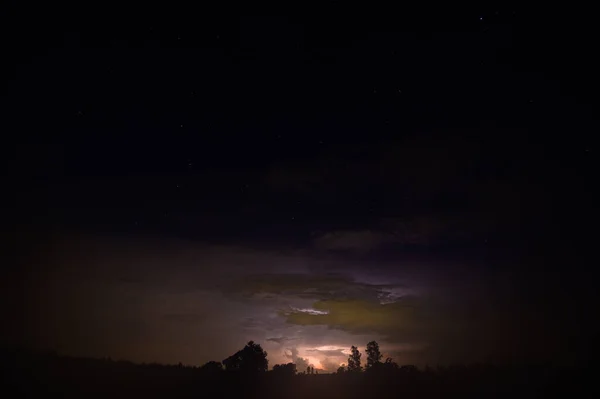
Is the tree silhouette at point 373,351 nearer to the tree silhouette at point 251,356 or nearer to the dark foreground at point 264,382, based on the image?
the tree silhouette at point 251,356

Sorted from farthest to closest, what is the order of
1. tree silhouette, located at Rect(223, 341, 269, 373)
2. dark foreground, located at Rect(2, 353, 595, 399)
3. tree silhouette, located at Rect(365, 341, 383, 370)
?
1. tree silhouette, located at Rect(365, 341, 383, 370)
2. tree silhouette, located at Rect(223, 341, 269, 373)
3. dark foreground, located at Rect(2, 353, 595, 399)

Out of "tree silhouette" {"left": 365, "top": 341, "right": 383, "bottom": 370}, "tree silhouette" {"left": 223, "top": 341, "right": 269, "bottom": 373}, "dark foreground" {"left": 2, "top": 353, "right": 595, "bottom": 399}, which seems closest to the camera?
"dark foreground" {"left": 2, "top": 353, "right": 595, "bottom": 399}

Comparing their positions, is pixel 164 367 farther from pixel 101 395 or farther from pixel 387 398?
pixel 387 398

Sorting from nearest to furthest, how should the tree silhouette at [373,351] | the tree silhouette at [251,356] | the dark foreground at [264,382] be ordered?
the dark foreground at [264,382]
the tree silhouette at [251,356]
the tree silhouette at [373,351]

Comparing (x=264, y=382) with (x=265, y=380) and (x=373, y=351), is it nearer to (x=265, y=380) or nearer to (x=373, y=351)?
(x=265, y=380)

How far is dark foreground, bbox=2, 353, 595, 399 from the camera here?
18.3 metres

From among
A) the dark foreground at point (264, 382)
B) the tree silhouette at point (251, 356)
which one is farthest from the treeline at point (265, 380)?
the tree silhouette at point (251, 356)

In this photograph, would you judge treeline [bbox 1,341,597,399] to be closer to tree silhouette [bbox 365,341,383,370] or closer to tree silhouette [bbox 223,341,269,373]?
tree silhouette [bbox 223,341,269,373]

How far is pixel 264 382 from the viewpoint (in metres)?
23.1

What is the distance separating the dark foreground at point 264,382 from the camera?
1828cm

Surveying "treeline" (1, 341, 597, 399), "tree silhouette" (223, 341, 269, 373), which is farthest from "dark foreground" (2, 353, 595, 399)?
"tree silhouette" (223, 341, 269, 373)

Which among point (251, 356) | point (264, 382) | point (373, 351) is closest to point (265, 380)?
point (264, 382)

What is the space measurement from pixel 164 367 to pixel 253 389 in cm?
515

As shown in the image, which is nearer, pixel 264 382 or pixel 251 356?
pixel 264 382
